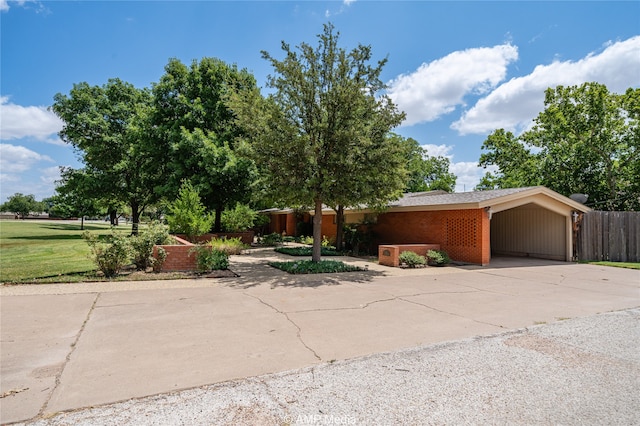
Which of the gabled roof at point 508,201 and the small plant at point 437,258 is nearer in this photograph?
the gabled roof at point 508,201

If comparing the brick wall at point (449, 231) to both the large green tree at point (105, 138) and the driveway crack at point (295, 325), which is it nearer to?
the driveway crack at point (295, 325)

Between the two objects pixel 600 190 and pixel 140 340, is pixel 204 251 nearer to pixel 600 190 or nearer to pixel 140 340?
pixel 140 340

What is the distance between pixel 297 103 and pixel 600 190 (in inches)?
907

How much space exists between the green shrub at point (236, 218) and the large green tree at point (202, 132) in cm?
39

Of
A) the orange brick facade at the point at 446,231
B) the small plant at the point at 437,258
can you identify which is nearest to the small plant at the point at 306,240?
the orange brick facade at the point at 446,231

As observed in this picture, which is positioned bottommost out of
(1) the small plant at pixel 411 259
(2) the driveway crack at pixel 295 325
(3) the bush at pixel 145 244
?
(2) the driveway crack at pixel 295 325

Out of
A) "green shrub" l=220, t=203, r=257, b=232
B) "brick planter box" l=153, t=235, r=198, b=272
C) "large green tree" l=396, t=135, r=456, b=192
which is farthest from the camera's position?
"large green tree" l=396, t=135, r=456, b=192

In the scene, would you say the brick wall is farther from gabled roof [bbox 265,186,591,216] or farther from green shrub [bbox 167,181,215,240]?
green shrub [bbox 167,181,215,240]

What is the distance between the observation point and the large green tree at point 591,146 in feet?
73.9

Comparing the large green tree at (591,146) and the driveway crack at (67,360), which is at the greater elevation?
the large green tree at (591,146)

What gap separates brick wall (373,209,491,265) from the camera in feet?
46.0

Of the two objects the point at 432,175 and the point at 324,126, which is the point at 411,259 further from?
the point at 432,175

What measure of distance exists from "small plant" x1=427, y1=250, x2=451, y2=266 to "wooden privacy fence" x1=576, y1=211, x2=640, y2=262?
6.96 m

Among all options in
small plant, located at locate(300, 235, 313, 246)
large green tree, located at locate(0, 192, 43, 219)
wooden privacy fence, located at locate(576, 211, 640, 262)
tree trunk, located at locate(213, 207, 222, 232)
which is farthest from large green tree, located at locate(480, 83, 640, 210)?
large green tree, located at locate(0, 192, 43, 219)
